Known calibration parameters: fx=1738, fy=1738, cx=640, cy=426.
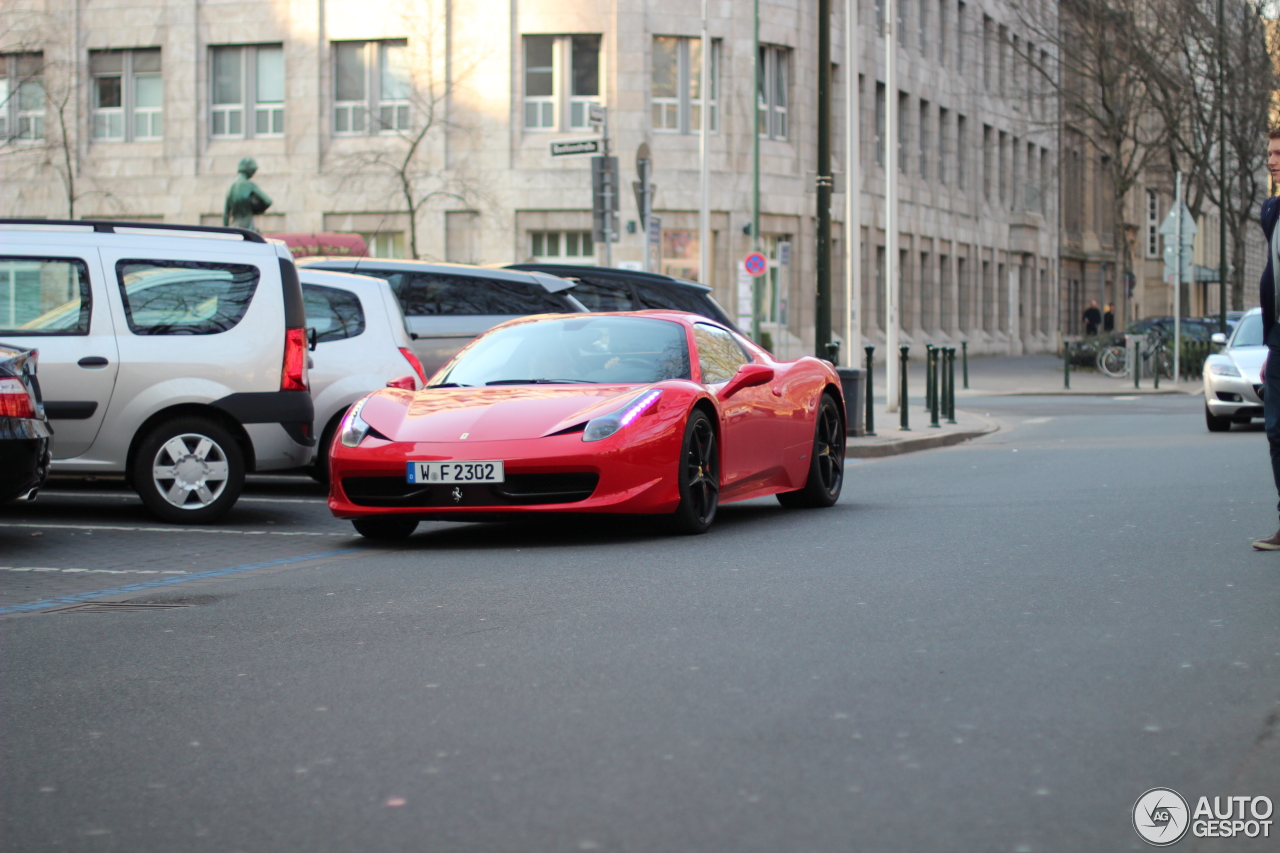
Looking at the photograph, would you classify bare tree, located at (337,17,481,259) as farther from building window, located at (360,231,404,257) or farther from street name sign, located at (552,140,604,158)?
street name sign, located at (552,140,604,158)

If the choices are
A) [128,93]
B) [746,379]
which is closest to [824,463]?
[746,379]

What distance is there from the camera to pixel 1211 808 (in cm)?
376

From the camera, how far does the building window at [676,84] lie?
137ft

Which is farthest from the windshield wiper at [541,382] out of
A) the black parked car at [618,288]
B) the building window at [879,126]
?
the building window at [879,126]

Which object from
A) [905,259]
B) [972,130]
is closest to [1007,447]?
[905,259]

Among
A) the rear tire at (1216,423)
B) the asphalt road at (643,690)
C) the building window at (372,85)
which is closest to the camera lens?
the asphalt road at (643,690)

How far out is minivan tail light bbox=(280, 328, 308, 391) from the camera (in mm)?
10594

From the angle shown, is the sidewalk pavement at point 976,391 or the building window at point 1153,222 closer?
the sidewalk pavement at point 976,391

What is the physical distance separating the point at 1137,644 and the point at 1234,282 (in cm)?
4902

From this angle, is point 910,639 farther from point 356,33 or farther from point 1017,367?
point 1017,367

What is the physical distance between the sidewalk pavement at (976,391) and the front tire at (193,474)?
8.41 metres

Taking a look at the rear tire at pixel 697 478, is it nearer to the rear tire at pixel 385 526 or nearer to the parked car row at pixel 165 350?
the rear tire at pixel 385 526

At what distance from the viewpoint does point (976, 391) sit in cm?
3319

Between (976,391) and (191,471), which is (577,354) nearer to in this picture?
(191,471)
